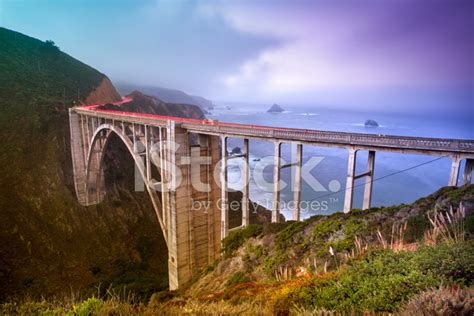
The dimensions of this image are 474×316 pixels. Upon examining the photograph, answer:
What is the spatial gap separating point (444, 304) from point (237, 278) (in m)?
9.13

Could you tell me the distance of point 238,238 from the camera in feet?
46.8

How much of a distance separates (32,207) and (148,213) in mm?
10933

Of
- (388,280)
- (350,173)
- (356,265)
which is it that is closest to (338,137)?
(350,173)

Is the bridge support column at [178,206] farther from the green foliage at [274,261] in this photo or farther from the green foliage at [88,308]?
the green foliage at [88,308]

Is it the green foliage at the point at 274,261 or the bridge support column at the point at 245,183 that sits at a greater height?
the bridge support column at the point at 245,183

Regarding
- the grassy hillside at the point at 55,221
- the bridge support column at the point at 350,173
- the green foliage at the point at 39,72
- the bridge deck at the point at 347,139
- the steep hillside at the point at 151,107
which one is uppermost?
the green foliage at the point at 39,72

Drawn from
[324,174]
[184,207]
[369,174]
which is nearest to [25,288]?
[184,207]

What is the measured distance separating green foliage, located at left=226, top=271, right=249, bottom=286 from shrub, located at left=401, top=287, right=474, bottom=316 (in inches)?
322

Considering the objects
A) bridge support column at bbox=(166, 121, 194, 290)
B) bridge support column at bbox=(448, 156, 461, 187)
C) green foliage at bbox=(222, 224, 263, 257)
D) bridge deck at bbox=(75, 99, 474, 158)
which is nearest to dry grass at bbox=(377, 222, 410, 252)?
bridge support column at bbox=(448, 156, 461, 187)

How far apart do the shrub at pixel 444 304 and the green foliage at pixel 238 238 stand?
419 inches

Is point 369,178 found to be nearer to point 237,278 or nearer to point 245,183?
point 245,183

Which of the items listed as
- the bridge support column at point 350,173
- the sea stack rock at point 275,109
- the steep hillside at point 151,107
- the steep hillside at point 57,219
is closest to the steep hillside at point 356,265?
the bridge support column at point 350,173

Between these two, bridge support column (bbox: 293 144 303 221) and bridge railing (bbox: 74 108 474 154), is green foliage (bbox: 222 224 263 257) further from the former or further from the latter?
bridge railing (bbox: 74 108 474 154)

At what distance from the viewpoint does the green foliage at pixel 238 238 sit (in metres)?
14.0
